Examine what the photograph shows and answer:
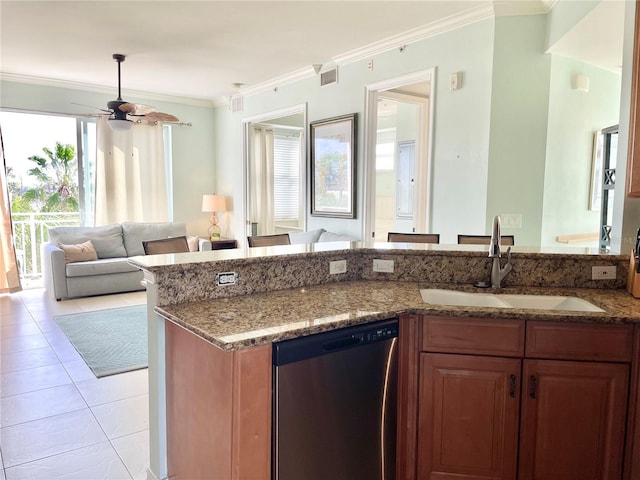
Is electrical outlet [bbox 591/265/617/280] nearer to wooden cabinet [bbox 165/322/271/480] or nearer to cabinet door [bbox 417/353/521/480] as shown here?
cabinet door [bbox 417/353/521/480]

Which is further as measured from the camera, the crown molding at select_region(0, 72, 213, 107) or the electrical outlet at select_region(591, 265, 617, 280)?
the crown molding at select_region(0, 72, 213, 107)

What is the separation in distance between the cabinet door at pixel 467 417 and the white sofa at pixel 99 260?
4145 mm

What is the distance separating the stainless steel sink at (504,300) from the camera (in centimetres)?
210

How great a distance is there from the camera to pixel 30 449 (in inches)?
92.8

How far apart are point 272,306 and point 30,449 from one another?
1612mm

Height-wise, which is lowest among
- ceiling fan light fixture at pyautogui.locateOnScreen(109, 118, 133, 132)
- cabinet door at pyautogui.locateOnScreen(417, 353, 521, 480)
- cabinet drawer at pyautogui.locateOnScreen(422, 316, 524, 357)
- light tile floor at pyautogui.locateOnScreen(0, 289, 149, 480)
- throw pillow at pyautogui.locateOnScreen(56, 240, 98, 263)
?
light tile floor at pyautogui.locateOnScreen(0, 289, 149, 480)

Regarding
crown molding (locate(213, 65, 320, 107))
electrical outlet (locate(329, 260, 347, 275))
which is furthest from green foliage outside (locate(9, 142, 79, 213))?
electrical outlet (locate(329, 260, 347, 275))

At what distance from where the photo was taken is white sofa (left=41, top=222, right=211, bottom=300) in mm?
5402

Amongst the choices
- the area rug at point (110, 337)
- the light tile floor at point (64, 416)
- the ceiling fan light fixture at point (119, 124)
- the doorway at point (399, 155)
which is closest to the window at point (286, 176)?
the doorway at point (399, 155)

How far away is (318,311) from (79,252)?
4.82 metres

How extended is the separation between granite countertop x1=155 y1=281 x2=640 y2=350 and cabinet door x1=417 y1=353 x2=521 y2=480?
0.22m

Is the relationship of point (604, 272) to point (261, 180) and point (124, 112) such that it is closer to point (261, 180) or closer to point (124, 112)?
point (124, 112)

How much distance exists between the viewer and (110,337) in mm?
4117

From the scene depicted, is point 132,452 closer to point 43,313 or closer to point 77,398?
point 77,398
